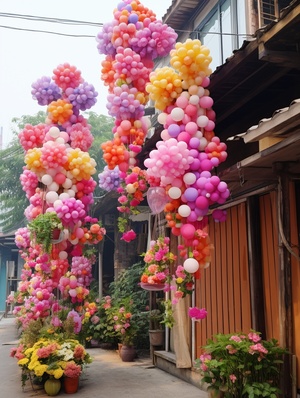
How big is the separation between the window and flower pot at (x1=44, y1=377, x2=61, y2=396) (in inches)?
279

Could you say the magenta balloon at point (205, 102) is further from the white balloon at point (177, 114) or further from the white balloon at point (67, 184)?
the white balloon at point (67, 184)

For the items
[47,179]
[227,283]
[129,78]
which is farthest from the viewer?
[47,179]

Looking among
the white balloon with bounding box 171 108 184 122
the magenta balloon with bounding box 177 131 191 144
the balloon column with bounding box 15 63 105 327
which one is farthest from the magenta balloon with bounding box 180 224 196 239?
the balloon column with bounding box 15 63 105 327

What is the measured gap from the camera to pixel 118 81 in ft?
23.1

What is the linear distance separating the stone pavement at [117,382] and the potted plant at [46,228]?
253 cm

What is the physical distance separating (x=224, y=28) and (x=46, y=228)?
6.15 meters

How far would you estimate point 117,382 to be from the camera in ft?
27.5

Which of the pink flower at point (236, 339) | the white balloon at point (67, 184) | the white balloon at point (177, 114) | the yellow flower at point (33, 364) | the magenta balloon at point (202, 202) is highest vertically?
the white balloon at point (177, 114)

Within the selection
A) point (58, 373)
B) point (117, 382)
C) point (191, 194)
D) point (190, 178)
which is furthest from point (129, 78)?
point (117, 382)

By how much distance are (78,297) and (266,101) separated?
4.69 m

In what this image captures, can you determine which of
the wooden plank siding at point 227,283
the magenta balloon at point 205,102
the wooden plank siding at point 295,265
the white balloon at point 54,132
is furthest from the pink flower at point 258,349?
the white balloon at point 54,132

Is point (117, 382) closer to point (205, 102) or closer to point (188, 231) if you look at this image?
point (188, 231)

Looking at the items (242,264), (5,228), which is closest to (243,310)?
(242,264)

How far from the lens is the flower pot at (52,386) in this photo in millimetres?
7480
